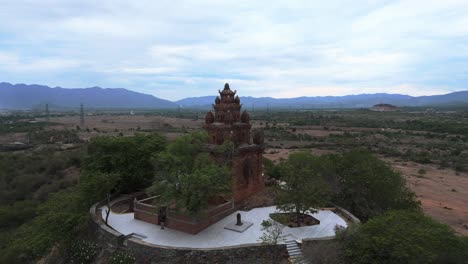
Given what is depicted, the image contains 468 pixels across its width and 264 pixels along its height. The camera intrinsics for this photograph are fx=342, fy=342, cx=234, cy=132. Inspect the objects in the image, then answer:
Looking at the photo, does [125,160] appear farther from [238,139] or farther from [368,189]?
[368,189]

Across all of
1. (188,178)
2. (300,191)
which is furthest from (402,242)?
(188,178)

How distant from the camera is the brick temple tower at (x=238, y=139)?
2439 centimetres

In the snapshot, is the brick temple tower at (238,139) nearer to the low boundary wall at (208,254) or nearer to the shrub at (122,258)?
the low boundary wall at (208,254)

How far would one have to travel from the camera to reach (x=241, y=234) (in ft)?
63.1

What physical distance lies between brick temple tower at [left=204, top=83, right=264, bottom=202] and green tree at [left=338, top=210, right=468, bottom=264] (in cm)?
960

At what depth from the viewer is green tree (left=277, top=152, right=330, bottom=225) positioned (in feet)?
65.9

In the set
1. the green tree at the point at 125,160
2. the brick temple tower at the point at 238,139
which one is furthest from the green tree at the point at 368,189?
the green tree at the point at 125,160

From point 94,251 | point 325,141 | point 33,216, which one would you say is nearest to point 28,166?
point 33,216

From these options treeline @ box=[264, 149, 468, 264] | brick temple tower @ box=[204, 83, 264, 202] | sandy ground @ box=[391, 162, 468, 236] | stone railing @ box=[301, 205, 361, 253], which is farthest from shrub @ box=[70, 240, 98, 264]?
sandy ground @ box=[391, 162, 468, 236]

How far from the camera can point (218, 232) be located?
19656 mm

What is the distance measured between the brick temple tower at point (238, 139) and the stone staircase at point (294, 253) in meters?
6.90

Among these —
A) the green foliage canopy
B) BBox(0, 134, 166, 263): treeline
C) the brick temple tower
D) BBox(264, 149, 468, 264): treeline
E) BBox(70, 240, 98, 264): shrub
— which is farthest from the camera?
the brick temple tower

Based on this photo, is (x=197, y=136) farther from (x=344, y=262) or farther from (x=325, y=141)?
(x=325, y=141)

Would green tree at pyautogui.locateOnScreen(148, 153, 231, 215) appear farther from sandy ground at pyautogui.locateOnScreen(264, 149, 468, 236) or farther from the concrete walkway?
sandy ground at pyautogui.locateOnScreen(264, 149, 468, 236)
